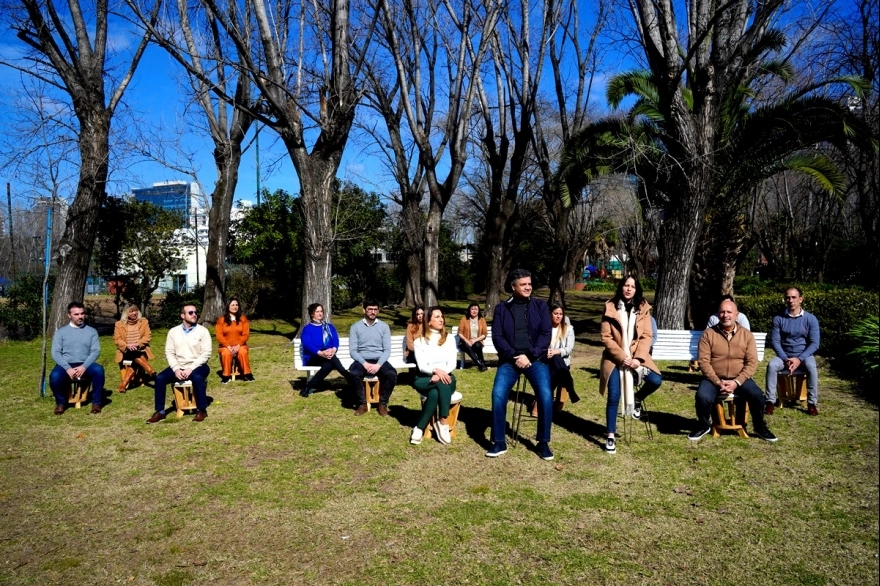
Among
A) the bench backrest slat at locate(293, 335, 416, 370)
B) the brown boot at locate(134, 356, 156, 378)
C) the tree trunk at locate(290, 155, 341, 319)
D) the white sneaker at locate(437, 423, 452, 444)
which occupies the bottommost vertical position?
the white sneaker at locate(437, 423, 452, 444)

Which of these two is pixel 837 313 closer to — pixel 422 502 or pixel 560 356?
pixel 560 356

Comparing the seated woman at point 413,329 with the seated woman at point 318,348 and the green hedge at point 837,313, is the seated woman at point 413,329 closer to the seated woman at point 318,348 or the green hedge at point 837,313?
the seated woman at point 318,348

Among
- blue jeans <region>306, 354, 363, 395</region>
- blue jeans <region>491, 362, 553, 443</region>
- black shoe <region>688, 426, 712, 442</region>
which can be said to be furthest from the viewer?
blue jeans <region>306, 354, 363, 395</region>

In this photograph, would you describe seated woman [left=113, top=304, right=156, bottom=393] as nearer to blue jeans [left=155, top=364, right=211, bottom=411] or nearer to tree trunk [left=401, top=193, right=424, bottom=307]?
blue jeans [left=155, top=364, right=211, bottom=411]

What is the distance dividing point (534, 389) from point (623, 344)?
112 cm

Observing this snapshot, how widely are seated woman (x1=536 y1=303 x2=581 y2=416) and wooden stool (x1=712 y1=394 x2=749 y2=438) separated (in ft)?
5.39

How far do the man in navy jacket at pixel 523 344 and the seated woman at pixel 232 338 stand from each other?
5.42m

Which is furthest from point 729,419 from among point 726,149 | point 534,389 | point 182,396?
point 726,149

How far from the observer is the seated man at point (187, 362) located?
769 centimetres

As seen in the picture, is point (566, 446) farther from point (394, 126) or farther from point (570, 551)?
point (394, 126)

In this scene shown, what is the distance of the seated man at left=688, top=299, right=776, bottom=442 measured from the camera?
6340 mm

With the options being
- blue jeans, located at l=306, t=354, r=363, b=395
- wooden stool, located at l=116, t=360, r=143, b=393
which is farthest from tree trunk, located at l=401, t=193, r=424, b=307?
wooden stool, located at l=116, t=360, r=143, b=393

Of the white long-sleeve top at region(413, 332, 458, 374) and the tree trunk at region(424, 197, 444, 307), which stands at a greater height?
the tree trunk at region(424, 197, 444, 307)

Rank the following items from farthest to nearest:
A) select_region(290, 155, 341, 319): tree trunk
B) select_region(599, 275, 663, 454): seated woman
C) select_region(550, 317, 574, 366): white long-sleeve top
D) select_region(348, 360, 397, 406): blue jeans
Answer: select_region(290, 155, 341, 319): tree trunk < select_region(348, 360, 397, 406): blue jeans < select_region(550, 317, 574, 366): white long-sleeve top < select_region(599, 275, 663, 454): seated woman
